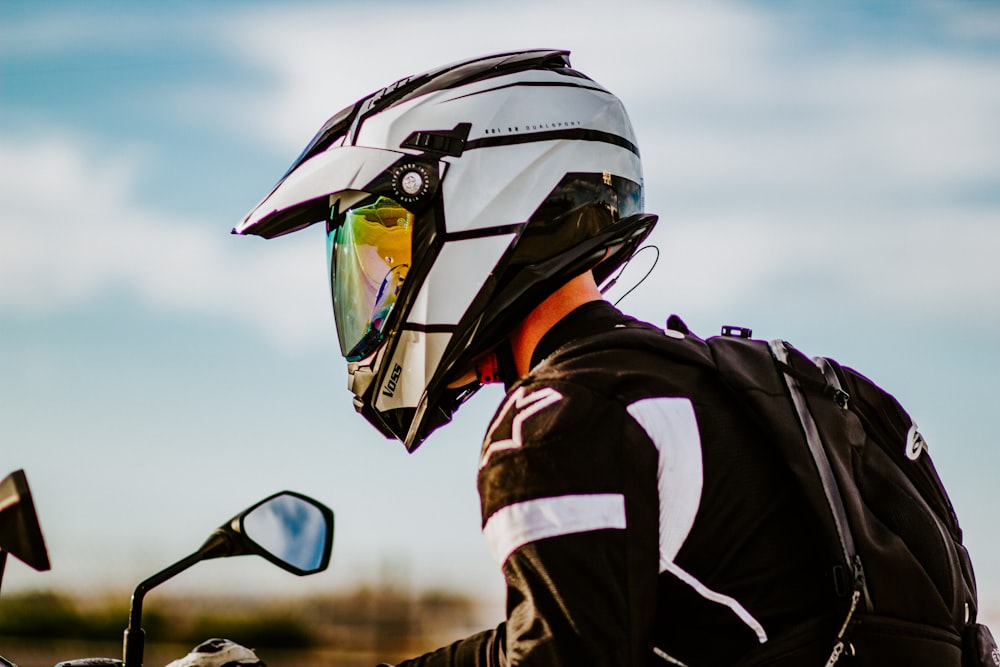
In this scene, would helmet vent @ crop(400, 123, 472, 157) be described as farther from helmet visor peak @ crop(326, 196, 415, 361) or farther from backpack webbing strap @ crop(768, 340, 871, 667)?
backpack webbing strap @ crop(768, 340, 871, 667)

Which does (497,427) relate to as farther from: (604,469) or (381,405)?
(381,405)

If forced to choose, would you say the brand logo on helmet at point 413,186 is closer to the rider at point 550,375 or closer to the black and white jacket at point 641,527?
the rider at point 550,375

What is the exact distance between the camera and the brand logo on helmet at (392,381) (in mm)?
3184

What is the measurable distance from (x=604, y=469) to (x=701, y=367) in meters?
0.37

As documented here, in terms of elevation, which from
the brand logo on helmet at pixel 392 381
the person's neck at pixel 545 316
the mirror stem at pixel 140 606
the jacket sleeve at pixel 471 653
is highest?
the person's neck at pixel 545 316

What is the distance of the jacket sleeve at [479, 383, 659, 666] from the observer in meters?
2.18

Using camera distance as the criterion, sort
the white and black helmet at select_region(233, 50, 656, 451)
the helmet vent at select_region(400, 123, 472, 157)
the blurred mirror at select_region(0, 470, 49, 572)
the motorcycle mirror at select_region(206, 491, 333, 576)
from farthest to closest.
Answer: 1. the helmet vent at select_region(400, 123, 472, 157)
2. the white and black helmet at select_region(233, 50, 656, 451)
3. the motorcycle mirror at select_region(206, 491, 333, 576)
4. the blurred mirror at select_region(0, 470, 49, 572)

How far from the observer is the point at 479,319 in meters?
→ 3.03

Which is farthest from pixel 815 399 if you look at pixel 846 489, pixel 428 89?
pixel 428 89

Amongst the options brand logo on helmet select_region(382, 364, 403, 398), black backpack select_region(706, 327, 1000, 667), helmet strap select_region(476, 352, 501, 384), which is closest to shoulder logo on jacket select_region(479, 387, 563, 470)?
black backpack select_region(706, 327, 1000, 667)

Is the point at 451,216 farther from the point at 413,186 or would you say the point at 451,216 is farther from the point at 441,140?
the point at 441,140

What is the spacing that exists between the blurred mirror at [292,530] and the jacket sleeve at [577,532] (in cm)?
52

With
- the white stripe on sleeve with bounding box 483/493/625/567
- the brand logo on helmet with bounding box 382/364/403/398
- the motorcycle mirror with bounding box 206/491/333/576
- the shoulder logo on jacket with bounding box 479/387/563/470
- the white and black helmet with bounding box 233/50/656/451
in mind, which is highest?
the white and black helmet with bounding box 233/50/656/451

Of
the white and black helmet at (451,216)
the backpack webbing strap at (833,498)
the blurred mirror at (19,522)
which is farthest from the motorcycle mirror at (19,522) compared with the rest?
the backpack webbing strap at (833,498)
